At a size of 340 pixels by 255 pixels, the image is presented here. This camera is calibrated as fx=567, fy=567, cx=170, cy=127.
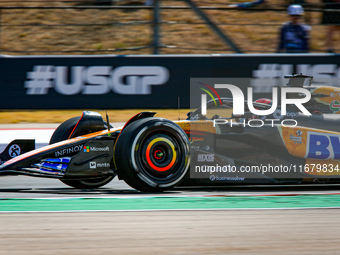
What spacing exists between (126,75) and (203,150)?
573cm

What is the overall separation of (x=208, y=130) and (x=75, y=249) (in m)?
2.34

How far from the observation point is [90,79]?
10.9 metres

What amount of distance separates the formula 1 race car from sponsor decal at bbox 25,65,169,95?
5201 millimetres

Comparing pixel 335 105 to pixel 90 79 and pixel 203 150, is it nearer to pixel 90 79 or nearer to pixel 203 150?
pixel 203 150

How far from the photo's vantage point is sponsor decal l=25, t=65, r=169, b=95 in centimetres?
1091

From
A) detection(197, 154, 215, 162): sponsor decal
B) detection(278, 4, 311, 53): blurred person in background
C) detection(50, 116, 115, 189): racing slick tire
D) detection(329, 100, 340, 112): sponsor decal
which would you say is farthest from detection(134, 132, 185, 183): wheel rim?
detection(278, 4, 311, 53): blurred person in background

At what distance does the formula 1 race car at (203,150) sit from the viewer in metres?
5.16

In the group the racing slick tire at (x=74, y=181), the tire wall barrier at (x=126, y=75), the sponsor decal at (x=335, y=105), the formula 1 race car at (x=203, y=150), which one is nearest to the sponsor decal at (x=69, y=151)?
the formula 1 race car at (x=203, y=150)

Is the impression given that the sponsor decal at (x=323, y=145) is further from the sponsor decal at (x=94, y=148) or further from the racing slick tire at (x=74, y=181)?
the racing slick tire at (x=74, y=181)

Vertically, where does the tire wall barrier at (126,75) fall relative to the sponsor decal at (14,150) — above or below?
above

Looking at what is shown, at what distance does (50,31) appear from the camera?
11766 mm

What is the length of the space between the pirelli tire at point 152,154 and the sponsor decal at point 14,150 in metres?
1.15

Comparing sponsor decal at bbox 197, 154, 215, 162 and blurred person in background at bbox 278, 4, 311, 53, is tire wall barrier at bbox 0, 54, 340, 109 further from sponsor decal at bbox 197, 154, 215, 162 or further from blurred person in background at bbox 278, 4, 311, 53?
sponsor decal at bbox 197, 154, 215, 162

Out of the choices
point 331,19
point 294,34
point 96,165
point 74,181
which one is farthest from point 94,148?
point 331,19
